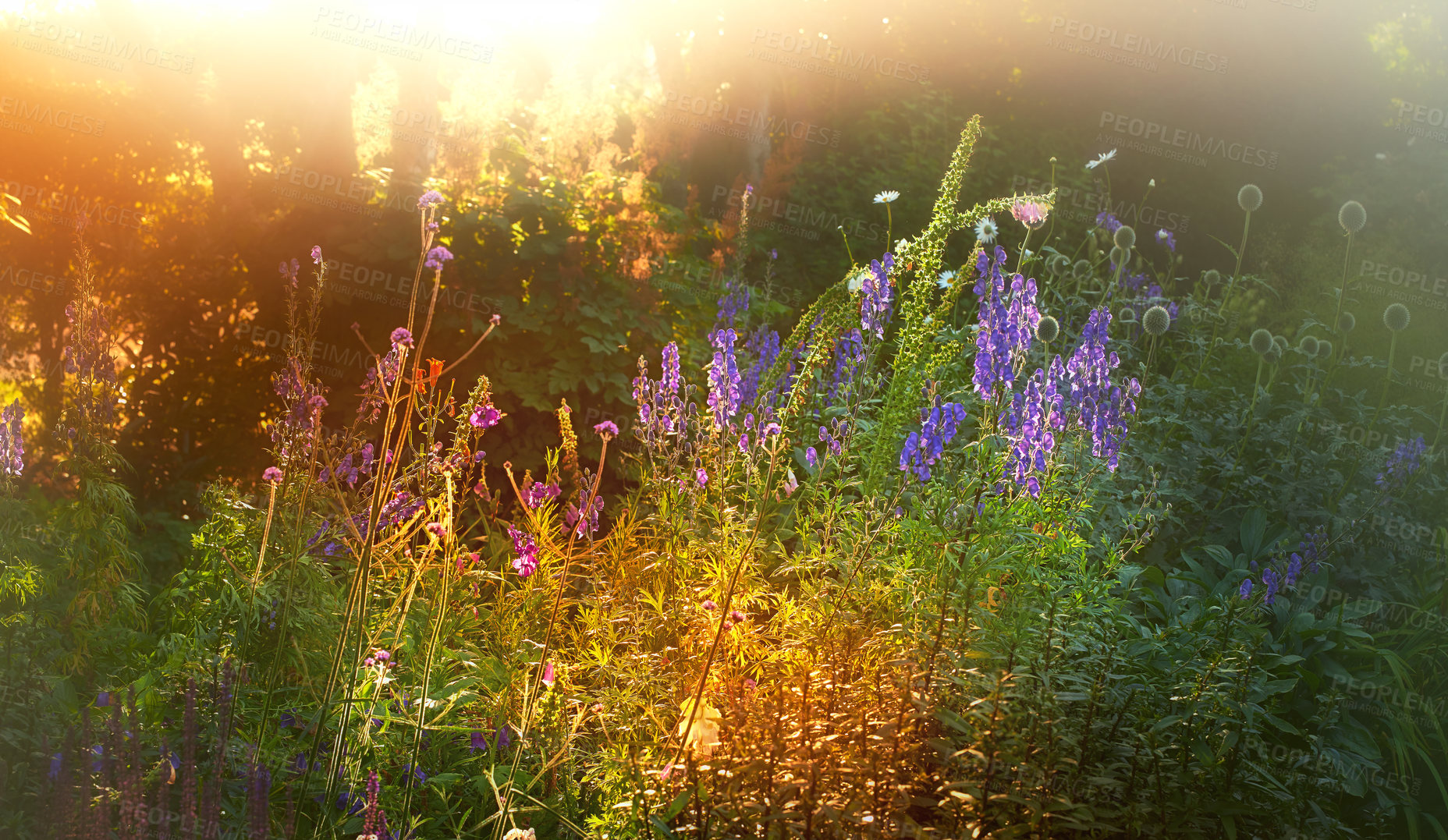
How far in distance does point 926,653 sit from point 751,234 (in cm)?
961

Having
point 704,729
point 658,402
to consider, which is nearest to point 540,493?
point 658,402

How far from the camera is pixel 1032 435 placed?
3549 mm

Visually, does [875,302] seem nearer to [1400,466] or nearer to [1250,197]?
[1400,466]

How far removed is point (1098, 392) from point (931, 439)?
1115 mm

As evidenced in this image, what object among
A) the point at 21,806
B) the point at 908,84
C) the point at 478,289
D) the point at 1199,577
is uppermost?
the point at 908,84

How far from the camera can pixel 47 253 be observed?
5.44m

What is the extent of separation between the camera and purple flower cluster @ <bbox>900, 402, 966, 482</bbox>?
12.1ft

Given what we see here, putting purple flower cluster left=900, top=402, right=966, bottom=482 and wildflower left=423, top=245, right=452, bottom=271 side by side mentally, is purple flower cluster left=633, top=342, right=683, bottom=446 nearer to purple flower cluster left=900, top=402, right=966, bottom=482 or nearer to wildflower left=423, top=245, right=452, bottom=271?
purple flower cluster left=900, top=402, right=966, bottom=482

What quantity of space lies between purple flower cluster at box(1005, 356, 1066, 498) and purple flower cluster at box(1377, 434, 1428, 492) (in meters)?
2.25

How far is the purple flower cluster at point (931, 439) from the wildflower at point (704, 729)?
1.59 meters

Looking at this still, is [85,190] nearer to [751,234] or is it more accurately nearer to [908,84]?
[751,234]

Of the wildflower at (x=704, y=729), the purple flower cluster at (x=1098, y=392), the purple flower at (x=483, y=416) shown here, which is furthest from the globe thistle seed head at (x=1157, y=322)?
the purple flower at (x=483, y=416)

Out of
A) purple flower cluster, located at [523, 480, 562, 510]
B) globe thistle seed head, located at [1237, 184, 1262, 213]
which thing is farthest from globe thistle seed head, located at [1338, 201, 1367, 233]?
purple flower cluster, located at [523, 480, 562, 510]

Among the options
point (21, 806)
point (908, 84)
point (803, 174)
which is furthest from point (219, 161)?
point (908, 84)
